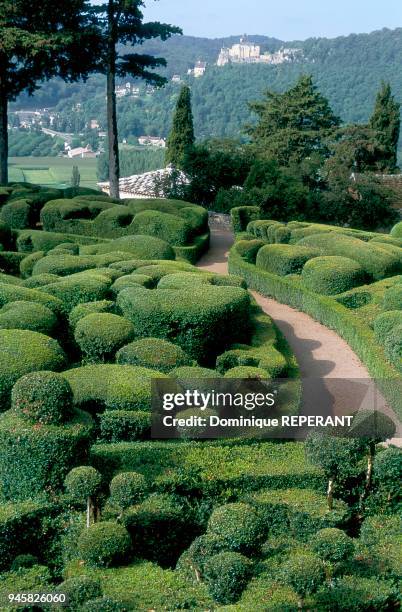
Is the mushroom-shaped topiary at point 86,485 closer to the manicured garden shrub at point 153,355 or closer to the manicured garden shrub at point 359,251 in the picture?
the manicured garden shrub at point 153,355

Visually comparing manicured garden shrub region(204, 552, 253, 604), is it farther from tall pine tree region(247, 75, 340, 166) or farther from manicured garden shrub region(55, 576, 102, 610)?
tall pine tree region(247, 75, 340, 166)

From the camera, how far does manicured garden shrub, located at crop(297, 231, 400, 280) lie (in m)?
19.5

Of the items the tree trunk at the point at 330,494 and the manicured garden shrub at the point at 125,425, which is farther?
the manicured garden shrub at the point at 125,425

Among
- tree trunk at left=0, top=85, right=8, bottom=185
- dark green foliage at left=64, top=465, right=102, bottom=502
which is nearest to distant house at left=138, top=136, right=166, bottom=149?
tree trunk at left=0, top=85, right=8, bottom=185

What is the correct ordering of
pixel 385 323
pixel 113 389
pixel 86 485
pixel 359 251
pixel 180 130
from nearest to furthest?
pixel 86 485 → pixel 113 389 → pixel 385 323 → pixel 359 251 → pixel 180 130

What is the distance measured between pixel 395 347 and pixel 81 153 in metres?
103

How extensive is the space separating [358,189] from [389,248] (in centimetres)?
1134

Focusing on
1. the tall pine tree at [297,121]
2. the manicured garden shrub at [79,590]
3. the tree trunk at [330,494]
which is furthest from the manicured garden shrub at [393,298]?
the tall pine tree at [297,121]

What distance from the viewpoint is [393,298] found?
16.5 meters

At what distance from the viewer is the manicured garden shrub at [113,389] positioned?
38.2 feet

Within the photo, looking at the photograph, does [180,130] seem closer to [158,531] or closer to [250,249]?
[250,249]

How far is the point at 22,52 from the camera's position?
1161 inches

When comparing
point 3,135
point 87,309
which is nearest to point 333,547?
point 87,309

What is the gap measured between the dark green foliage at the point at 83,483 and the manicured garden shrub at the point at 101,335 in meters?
4.13
